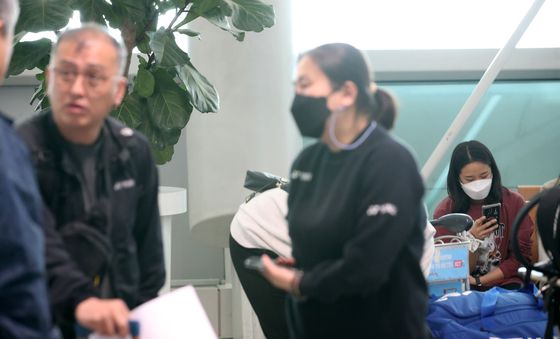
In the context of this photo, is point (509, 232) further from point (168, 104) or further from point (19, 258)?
point (19, 258)

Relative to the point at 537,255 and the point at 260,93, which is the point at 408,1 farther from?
the point at 537,255

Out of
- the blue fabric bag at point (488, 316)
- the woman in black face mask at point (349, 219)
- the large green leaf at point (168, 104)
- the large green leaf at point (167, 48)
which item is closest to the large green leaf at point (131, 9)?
the large green leaf at point (167, 48)

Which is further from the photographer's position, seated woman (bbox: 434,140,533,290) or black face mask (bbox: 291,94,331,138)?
seated woman (bbox: 434,140,533,290)

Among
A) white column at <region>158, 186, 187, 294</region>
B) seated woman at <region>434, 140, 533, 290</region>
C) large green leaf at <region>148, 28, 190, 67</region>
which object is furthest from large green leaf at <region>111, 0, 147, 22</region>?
seated woman at <region>434, 140, 533, 290</region>

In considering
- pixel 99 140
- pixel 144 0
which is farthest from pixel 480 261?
pixel 99 140

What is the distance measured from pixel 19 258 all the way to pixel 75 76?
15.0 inches

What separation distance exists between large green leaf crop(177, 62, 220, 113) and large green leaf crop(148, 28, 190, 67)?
0.08 metres

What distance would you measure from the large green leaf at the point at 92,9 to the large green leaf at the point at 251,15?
0.53 m

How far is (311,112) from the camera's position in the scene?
153 centimetres

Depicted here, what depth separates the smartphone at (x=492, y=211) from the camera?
3594mm

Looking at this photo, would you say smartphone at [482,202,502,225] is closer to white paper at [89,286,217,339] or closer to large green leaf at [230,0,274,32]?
large green leaf at [230,0,274,32]

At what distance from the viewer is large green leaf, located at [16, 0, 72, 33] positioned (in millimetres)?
3055

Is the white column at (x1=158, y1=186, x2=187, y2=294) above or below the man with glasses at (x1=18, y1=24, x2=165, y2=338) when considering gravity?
below

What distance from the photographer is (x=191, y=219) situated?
4.23m
